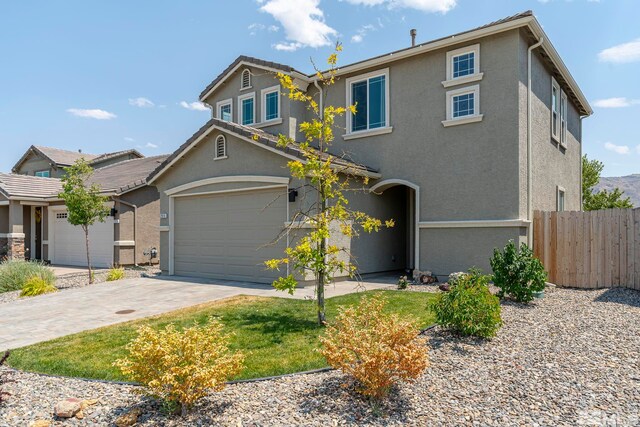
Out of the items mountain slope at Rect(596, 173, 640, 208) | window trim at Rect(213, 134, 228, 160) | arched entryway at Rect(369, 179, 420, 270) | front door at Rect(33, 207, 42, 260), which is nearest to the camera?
window trim at Rect(213, 134, 228, 160)

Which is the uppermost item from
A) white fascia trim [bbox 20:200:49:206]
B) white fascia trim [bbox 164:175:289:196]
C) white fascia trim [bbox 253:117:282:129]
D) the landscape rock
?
white fascia trim [bbox 253:117:282:129]

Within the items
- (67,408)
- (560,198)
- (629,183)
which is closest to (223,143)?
(67,408)

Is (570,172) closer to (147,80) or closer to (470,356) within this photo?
(470,356)

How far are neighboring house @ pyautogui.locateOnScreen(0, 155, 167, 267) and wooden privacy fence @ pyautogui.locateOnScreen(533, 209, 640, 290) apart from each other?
16184 mm

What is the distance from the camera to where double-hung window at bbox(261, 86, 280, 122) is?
50.3 ft

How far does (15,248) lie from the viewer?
19812 mm

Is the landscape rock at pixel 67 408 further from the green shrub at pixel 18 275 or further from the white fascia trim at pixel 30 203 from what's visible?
the white fascia trim at pixel 30 203

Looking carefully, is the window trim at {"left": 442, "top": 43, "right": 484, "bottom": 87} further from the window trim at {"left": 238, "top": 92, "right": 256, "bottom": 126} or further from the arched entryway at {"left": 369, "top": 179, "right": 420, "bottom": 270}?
the window trim at {"left": 238, "top": 92, "right": 256, "bottom": 126}

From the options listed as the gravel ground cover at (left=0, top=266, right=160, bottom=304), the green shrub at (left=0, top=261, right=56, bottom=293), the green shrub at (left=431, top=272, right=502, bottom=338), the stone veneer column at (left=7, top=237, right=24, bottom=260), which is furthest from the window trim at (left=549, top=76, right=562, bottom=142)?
the stone veneer column at (left=7, top=237, right=24, bottom=260)

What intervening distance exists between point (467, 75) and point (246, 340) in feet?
32.0

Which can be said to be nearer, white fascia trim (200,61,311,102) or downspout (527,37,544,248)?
downspout (527,37,544,248)

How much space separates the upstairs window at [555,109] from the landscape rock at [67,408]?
1496 centimetres

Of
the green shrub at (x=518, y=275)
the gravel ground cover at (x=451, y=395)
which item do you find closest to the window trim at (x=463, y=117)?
the green shrub at (x=518, y=275)

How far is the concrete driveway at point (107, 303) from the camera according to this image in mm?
7695
